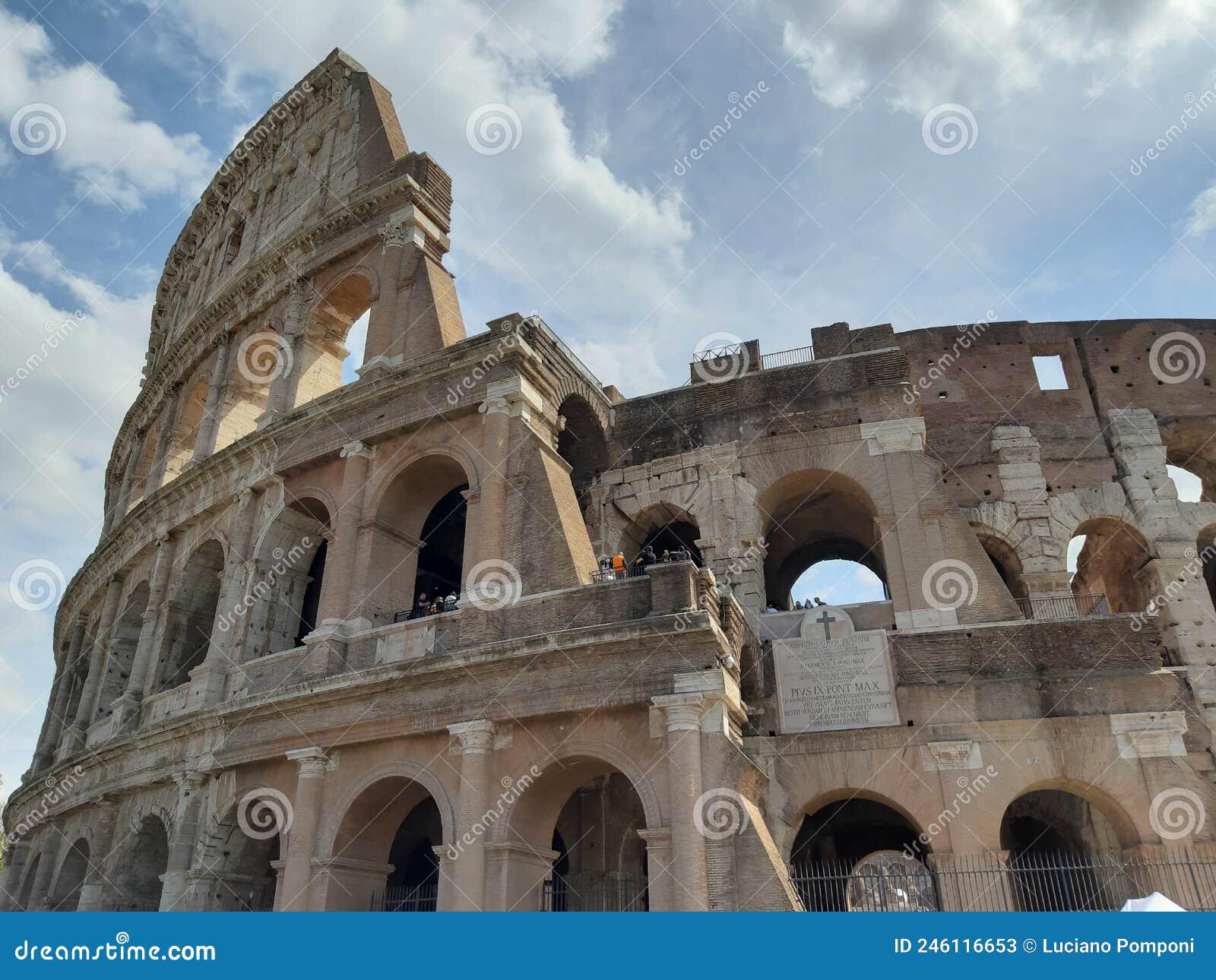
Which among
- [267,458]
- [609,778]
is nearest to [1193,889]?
[609,778]

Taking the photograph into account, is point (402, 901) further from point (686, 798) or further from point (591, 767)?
point (686, 798)

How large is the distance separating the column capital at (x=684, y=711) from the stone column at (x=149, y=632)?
A: 10.4 meters

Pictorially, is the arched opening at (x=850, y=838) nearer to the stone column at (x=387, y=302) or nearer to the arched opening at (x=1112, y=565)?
the arched opening at (x=1112, y=565)

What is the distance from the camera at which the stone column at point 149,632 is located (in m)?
15.8

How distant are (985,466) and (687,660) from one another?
28.3 ft

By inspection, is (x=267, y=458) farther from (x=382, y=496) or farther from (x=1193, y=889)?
(x=1193, y=889)

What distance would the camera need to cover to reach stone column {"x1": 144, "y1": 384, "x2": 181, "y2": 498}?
20016 millimetres

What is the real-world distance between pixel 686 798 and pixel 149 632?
11330mm

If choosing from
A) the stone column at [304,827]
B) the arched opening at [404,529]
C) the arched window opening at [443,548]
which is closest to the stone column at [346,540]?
the arched opening at [404,529]

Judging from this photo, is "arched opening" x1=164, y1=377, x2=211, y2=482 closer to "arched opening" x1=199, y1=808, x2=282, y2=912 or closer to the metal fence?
"arched opening" x1=199, y1=808, x2=282, y2=912

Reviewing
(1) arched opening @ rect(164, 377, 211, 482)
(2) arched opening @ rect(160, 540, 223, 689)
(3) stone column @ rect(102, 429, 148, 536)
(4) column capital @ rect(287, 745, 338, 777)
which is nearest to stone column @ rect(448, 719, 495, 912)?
(4) column capital @ rect(287, 745, 338, 777)

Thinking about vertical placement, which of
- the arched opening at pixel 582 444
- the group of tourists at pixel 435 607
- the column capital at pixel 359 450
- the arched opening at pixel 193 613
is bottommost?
the group of tourists at pixel 435 607

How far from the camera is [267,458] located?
50.4 ft

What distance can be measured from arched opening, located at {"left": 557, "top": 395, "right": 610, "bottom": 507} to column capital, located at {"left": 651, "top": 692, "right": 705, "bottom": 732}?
5.92 m
